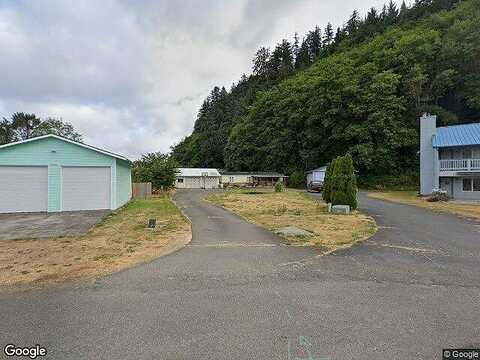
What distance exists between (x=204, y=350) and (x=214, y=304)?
4.00 feet

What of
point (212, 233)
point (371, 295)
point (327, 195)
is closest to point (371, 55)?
point (327, 195)

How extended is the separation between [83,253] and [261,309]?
16.4ft

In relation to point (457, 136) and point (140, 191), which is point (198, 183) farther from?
point (457, 136)

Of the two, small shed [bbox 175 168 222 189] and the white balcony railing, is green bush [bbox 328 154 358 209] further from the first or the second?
small shed [bbox 175 168 222 189]

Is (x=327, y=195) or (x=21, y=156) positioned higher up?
(x=21, y=156)

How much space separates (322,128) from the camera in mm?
48219

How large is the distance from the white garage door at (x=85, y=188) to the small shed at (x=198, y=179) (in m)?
35.7

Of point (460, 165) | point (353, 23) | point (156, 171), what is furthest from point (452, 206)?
point (353, 23)

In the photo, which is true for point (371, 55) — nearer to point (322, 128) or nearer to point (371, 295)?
point (322, 128)

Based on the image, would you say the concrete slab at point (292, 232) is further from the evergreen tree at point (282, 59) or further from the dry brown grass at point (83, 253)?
the evergreen tree at point (282, 59)

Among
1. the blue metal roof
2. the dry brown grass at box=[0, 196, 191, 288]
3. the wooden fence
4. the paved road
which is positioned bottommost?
the paved road

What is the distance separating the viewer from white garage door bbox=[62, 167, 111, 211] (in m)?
15.7

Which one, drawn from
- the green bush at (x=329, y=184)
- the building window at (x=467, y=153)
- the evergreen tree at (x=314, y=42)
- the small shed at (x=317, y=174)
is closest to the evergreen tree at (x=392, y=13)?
the evergreen tree at (x=314, y=42)

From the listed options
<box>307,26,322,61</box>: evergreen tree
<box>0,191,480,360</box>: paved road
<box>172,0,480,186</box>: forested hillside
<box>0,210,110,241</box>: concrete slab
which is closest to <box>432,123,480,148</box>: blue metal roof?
<box>172,0,480,186</box>: forested hillside
